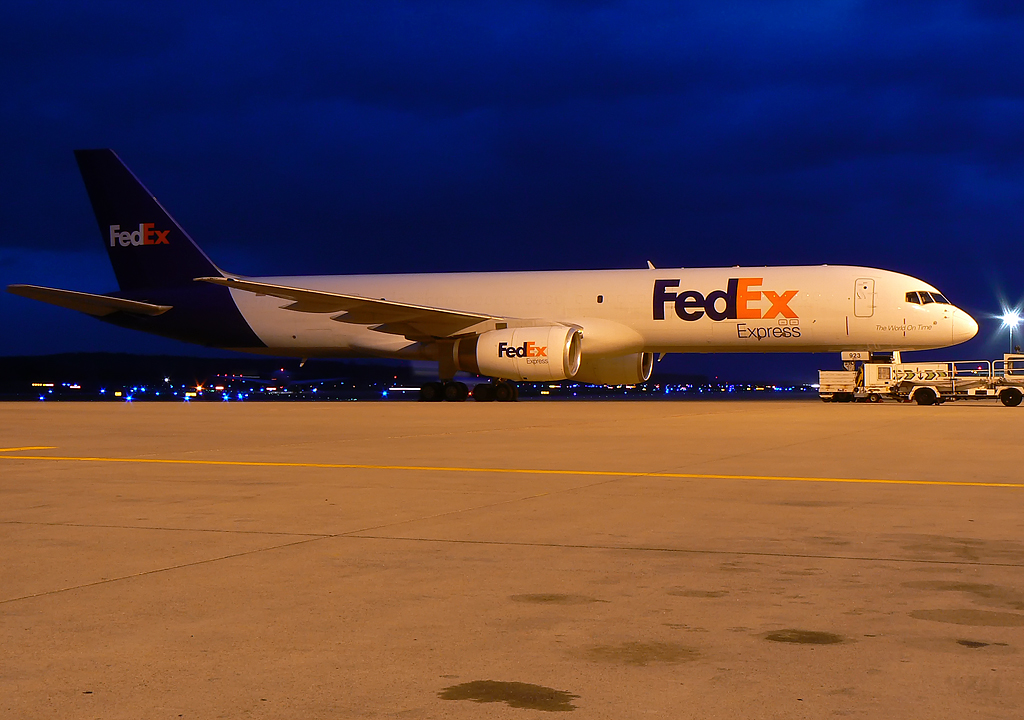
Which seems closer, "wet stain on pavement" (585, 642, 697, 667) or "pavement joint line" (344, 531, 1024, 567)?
"wet stain on pavement" (585, 642, 697, 667)

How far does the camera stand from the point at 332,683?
3.50 m

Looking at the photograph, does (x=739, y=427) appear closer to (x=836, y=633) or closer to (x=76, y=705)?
(x=836, y=633)

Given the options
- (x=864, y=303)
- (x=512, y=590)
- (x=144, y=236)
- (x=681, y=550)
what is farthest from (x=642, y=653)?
(x=144, y=236)

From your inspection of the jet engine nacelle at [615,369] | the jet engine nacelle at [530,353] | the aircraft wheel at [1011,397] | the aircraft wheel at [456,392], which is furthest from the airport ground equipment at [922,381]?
the aircraft wheel at [456,392]

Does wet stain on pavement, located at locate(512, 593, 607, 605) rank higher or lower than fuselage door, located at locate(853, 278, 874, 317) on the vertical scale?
lower

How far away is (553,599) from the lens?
471 centimetres

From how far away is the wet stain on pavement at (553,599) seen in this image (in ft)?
15.3

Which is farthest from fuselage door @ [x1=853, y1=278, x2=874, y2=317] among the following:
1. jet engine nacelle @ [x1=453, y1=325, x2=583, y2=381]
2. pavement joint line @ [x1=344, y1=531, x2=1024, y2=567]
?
pavement joint line @ [x1=344, y1=531, x2=1024, y2=567]

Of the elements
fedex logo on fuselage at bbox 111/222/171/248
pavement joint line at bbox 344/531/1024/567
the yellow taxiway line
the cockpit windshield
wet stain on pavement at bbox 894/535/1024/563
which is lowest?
pavement joint line at bbox 344/531/1024/567

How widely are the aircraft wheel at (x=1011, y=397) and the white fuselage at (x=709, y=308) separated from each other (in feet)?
5.60

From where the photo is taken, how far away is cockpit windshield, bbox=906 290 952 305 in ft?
89.7

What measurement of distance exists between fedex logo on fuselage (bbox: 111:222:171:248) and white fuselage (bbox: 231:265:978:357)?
7126 mm

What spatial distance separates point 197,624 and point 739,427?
45.4 ft

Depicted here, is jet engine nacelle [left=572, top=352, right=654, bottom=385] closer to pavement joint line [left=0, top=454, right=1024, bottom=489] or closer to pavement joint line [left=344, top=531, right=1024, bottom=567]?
pavement joint line [left=0, top=454, right=1024, bottom=489]
